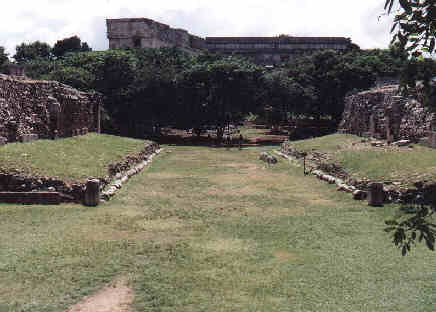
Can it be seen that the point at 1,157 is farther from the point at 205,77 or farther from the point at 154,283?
the point at 205,77

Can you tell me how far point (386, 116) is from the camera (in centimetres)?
2619

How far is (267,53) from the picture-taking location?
81.3 metres

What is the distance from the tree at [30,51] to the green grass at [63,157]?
6519cm

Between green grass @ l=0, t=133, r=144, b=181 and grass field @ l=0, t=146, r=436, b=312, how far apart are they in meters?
1.85

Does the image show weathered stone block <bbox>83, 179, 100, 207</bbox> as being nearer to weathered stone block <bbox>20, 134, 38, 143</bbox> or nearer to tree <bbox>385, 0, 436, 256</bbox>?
weathered stone block <bbox>20, 134, 38, 143</bbox>

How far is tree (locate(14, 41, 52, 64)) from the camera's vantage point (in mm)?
81312

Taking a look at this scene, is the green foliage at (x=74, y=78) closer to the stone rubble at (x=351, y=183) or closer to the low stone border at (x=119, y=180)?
the low stone border at (x=119, y=180)

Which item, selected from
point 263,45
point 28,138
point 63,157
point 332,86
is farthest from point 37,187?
point 263,45

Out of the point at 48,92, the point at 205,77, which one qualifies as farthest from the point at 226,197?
the point at 205,77

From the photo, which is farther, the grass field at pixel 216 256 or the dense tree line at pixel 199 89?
the dense tree line at pixel 199 89

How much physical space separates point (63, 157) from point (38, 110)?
5.57m

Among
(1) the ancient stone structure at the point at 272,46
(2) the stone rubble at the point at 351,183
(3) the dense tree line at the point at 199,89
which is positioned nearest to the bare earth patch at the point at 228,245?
(2) the stone rubble at the point at 351,183

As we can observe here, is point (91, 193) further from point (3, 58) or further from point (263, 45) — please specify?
point (263, 45)

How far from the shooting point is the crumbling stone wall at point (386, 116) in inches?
896
